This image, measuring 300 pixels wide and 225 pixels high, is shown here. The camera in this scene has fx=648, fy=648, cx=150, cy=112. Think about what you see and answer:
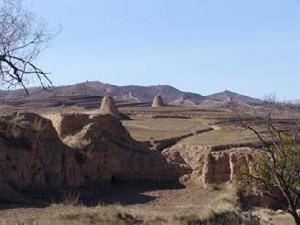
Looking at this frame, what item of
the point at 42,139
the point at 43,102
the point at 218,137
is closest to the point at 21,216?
the point at 42,139

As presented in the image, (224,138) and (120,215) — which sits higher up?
(224,138)

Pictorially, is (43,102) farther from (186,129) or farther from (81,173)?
(81,173)

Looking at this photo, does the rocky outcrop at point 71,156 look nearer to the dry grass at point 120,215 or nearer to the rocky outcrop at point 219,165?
the rocky outcrop at point 219,165

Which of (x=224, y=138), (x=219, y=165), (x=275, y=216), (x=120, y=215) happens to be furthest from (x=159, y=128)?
(x=120, y=215)

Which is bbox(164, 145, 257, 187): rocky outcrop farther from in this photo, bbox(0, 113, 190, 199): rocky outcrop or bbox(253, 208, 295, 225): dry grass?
bbox(253, 208, 295, 225): dry grass

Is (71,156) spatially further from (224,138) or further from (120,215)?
(224,138)

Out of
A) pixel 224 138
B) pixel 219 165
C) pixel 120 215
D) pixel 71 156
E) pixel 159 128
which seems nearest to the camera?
pixel 120 215

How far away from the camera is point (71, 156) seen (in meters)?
29.5

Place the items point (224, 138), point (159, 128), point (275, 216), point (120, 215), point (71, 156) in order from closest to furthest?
point (120, 215), point (71, 156), point (275, 216), point (224, 138), point (159, 128)

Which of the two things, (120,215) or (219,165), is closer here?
(120,215)

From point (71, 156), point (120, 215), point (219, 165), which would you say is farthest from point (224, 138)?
point (120, 215)

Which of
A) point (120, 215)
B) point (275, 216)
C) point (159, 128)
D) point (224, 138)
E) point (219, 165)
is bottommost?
point (275, 216)

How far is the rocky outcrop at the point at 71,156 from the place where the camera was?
88.3 feet

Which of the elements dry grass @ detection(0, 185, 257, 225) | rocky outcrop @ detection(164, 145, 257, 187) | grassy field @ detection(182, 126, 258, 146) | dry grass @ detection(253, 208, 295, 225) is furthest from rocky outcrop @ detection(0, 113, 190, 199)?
grassy field @ detection(182, 126, 258, 146)
